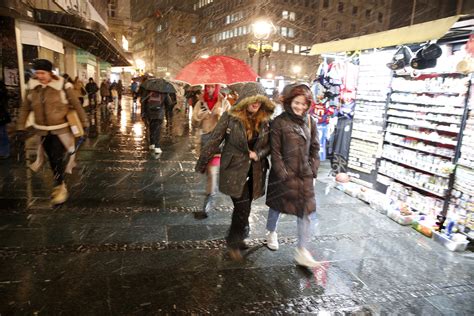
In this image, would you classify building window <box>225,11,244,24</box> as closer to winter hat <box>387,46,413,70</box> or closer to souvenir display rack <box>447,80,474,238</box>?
winter hat <box>387,46,413,70</box>

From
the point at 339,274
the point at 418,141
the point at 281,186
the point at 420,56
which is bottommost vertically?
the point at 339,274

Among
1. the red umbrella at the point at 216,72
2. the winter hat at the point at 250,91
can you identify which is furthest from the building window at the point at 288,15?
the winter hat at the point at 250,91

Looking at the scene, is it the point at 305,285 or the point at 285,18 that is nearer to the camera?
the point at 305,285

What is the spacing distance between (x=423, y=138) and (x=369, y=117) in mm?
1254

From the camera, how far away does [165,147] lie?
34.0 feet

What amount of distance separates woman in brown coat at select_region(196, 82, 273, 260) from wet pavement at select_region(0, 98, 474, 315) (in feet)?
2.00

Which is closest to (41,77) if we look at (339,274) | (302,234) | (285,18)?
(302,234)

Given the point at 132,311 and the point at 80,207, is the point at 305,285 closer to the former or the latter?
the point at 132,311

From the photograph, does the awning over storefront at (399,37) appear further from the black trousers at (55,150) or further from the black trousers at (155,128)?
the black trousers at (55,150)

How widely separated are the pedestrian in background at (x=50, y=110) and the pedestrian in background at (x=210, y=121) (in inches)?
71.2

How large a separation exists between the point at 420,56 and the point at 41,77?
5770 mm

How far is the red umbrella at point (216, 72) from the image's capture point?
5250 millimetres

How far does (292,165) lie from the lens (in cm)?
365

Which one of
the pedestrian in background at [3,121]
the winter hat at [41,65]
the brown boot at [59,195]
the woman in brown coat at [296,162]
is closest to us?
the woman in brown coat at [296,162]
